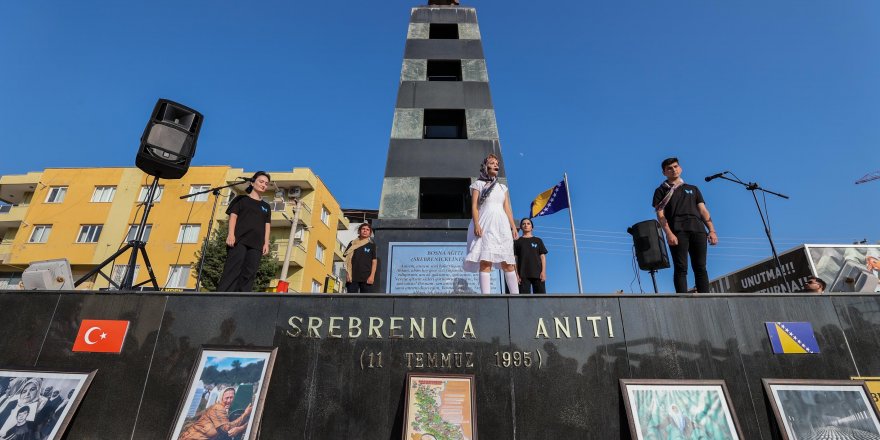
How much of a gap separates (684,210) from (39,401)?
22.8 feet

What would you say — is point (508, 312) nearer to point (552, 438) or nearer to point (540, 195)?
point (552, 438)

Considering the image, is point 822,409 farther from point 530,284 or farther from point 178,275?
point 178,275

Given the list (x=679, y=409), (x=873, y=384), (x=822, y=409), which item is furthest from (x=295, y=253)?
(x=873, y=384)

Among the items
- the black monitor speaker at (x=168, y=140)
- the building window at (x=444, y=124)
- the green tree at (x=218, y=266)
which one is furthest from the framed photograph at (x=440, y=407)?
the green tree at (x=218, y=266)

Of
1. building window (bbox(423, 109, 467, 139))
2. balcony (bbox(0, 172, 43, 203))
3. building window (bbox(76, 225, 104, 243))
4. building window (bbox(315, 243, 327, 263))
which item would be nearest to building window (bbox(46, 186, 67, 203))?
balcony (bbox(0, 172, 43, 203))

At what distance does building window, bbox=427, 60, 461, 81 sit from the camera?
11898mm

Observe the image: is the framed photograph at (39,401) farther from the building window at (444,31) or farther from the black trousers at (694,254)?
the building window at (444,31)

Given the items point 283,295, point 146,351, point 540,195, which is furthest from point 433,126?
point 146,351

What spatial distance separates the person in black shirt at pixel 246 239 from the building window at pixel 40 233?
31.4 meters

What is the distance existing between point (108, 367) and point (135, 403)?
50cm

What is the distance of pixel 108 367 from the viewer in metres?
4.13

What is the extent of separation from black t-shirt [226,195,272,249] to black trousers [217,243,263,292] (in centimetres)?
9

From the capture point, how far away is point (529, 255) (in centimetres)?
659

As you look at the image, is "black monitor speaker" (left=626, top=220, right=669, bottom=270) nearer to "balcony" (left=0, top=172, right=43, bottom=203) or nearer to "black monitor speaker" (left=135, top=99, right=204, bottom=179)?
"black monitor speaker" (left=135, top=99, right=204, bottom=179)
